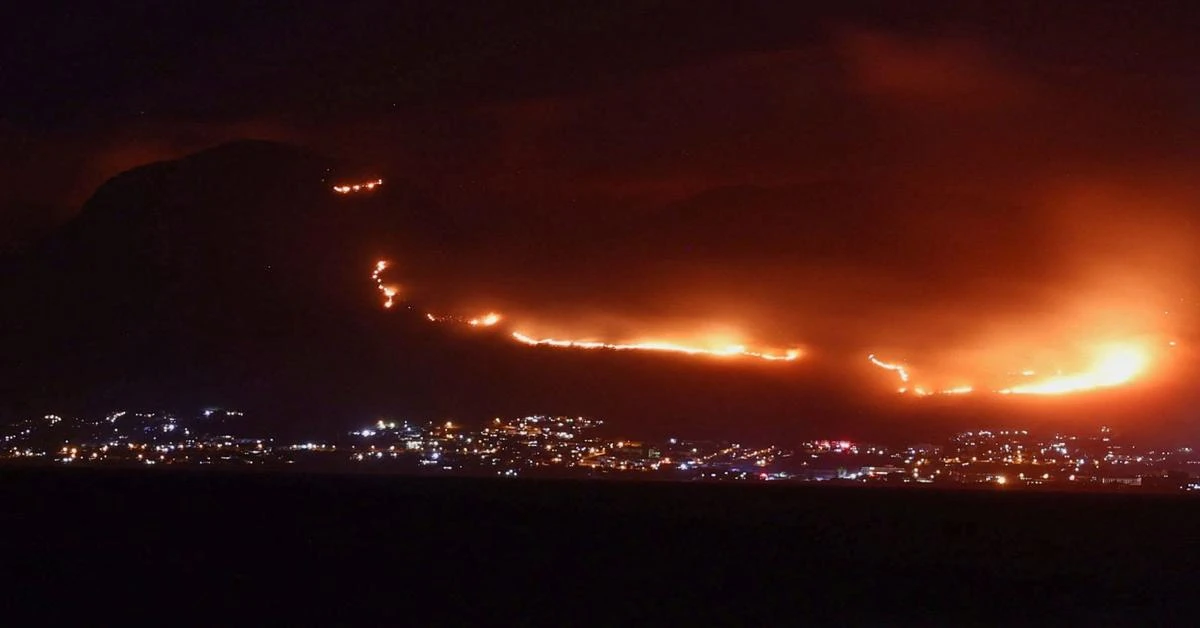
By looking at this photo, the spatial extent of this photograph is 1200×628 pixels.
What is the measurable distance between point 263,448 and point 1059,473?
→ 104 feet

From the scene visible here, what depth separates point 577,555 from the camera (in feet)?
118

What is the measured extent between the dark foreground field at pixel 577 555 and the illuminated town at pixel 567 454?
4.18m

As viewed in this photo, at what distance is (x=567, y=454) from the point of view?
6538cm

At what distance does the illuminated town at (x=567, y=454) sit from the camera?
60406 mm

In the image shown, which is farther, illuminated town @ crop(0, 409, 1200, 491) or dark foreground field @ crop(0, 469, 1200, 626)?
illuminated town @ crop(0, 409, 1200, 491)

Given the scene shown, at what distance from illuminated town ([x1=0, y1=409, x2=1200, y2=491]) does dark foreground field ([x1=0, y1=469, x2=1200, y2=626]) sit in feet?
13.7

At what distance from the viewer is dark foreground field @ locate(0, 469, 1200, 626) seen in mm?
28172

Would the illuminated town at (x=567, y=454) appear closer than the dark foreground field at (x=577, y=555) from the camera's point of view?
No

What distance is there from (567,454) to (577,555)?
29482 mm

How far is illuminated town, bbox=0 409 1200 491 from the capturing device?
60406 millimetres

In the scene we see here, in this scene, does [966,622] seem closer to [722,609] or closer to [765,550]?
[722,609]

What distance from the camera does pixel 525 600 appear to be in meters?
28.7

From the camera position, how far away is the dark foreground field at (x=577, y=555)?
2817 cm

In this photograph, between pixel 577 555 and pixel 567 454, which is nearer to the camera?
pixel 577 555
